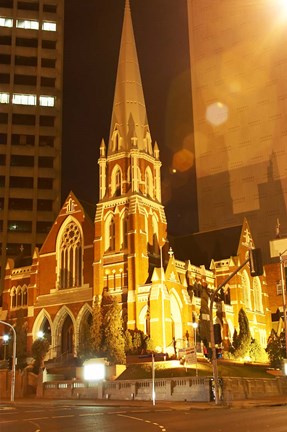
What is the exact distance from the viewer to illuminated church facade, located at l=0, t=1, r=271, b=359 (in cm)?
6147

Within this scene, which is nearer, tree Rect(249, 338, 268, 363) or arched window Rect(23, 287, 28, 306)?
tree Rect(249, 338, 268, 363)

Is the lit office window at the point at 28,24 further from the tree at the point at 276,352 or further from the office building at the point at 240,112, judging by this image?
the tree at the point at 276,352

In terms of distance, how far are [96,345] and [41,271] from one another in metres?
15.6

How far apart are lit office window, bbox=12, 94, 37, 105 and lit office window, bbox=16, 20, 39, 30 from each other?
13.3 meters

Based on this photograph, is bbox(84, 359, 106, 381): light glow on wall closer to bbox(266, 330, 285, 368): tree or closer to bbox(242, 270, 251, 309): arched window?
bbox(266, 330, 285, 368): tree

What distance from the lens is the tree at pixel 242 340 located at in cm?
6377

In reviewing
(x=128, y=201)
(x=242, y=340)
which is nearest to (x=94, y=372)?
(x=242, y=340)

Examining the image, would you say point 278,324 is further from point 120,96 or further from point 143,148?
point 120,96

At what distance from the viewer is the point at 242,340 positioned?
211 feet

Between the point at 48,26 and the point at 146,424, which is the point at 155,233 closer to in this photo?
the point at 146,424

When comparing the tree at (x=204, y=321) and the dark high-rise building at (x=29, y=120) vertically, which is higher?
the dark high-rise building at (x=29, y=120)

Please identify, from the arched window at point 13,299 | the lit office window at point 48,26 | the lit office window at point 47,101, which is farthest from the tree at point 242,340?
the lit office window at point 48,26

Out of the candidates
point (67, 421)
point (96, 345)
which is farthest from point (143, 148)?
point (67, 421)

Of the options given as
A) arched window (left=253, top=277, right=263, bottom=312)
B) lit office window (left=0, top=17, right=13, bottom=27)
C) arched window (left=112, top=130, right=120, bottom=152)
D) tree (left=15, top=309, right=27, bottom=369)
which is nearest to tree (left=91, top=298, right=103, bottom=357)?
tree (left=15, top=309, right=27, bottom=369)
